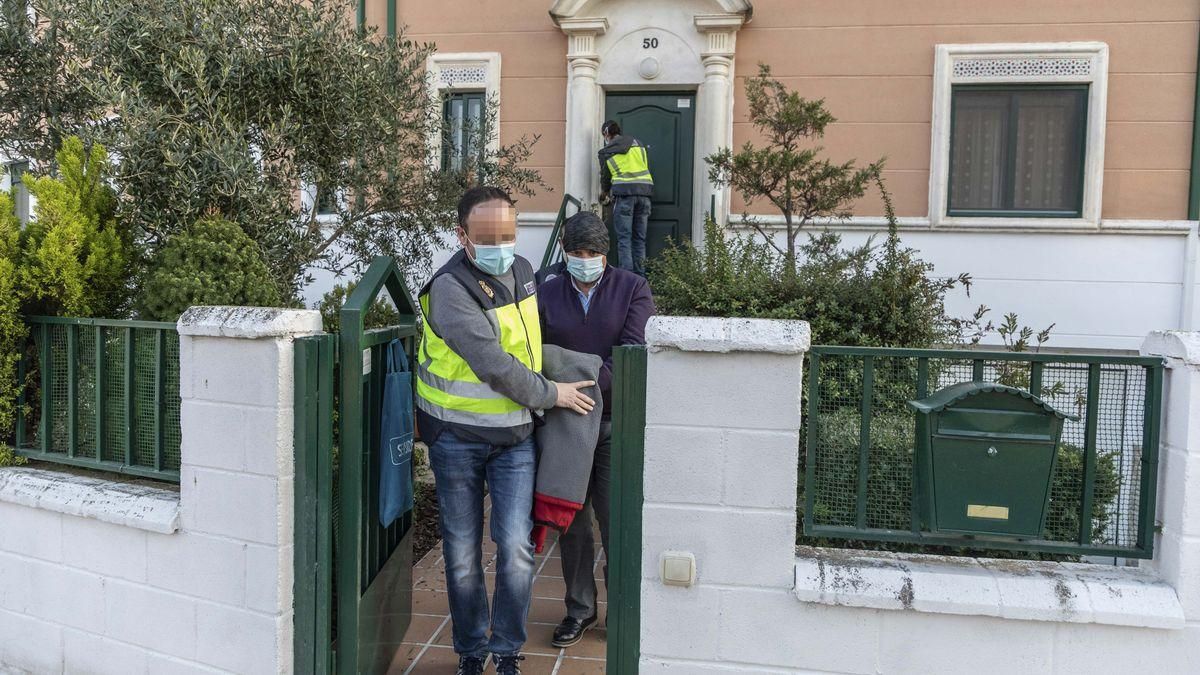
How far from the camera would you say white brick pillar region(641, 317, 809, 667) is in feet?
8.63

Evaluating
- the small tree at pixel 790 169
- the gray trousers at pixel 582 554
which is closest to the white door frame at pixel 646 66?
the small tree at pixel 790 169

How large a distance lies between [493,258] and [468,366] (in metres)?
0.40

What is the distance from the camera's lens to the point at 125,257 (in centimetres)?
382

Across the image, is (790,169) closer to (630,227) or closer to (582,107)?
(630,227)

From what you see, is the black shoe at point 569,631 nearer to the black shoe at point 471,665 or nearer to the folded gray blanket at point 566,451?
the black shoe at point 471,665

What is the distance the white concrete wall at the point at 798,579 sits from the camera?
100 inches

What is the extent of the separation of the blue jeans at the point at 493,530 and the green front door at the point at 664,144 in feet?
20.2

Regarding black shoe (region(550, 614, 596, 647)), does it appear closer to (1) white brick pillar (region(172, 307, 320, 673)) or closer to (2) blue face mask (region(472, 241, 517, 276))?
(1) white brick pillar (region(172, 307, 320, 673))

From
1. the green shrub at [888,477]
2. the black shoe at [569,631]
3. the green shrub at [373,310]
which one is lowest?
the black shoe at [569,631]

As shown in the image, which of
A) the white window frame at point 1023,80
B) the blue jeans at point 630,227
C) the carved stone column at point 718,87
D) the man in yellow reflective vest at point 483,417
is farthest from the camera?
the carved stone column at point 718,87

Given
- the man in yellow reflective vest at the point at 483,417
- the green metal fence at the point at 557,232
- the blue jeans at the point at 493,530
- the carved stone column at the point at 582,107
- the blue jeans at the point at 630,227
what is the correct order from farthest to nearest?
the carved stone column at the point at 582,107 → the blue jeans at the point at 630,227 → the green metal fence at the point at 557,232 → the blue jeans at the point at 493,530 → the man in yellow reflective vest at the point at 483,417

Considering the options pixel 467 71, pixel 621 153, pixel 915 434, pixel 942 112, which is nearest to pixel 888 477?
pixel 915 434

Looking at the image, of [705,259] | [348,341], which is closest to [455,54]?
[705,259]

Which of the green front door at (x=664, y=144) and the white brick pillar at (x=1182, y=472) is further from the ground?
the green front door at (x=664, y=144)
